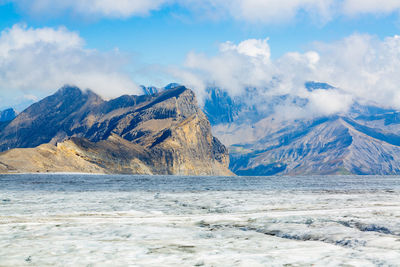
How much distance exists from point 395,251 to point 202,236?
30.9 ft

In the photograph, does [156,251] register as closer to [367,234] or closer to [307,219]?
[367,234]

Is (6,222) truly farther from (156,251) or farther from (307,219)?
(307,219)

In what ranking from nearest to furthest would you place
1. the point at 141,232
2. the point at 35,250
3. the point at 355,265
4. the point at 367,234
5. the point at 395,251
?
1. the point at 355,265
2. the point at 395,251
3. the point at 35,250
4. the point at 367,234
5. the point at 141,232

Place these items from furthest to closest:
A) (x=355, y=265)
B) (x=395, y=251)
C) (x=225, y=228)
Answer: (x=225, y=228) < (x=395, y=251) < (x=355, y=265)

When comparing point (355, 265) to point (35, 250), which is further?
point (35, 250)

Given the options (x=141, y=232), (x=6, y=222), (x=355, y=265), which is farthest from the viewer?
(x=6, y=222)

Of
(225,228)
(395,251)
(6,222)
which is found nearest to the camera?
(395,251)

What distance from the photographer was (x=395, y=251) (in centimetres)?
1773

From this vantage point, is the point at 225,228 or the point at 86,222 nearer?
the point at 225,228

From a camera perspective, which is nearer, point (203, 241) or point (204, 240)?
point (203, 241)

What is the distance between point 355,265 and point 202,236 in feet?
29.6

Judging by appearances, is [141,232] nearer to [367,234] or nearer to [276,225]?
[276,225]

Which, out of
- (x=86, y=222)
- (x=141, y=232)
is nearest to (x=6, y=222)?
(x=86, y=222)

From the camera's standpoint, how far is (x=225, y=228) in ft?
84.7
